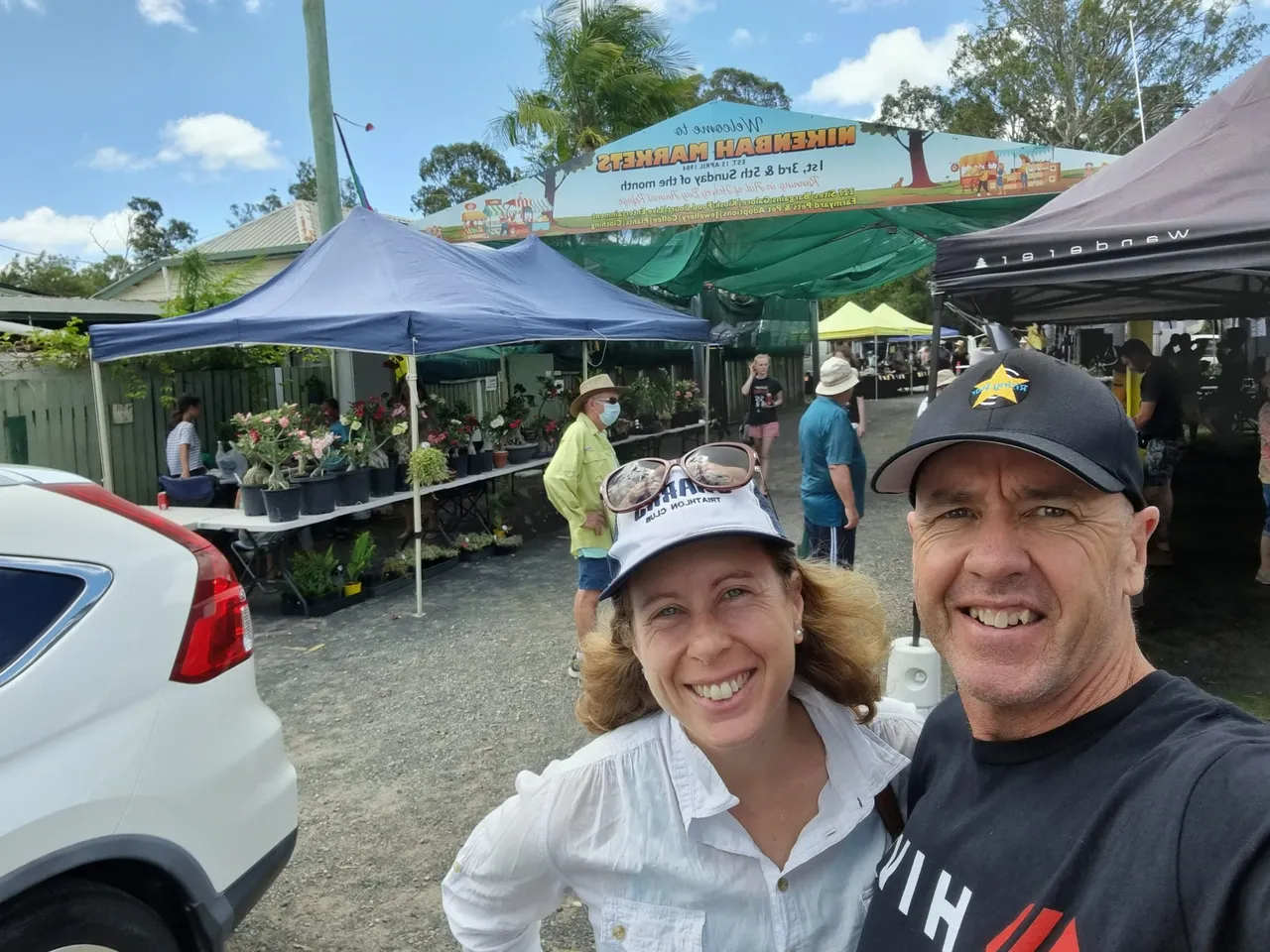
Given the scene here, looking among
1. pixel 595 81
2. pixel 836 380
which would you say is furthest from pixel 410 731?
pixel 595 81

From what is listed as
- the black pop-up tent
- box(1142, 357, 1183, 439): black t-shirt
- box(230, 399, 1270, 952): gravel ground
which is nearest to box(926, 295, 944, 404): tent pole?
the black pop-up tent

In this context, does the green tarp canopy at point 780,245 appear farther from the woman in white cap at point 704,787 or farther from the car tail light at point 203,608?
the woman in white cap at point 704,787

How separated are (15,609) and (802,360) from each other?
28002mm

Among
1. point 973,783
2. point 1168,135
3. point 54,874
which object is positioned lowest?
point 54,874

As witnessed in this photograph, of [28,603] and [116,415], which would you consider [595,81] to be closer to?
[116,415]

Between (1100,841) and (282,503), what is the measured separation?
6490mm

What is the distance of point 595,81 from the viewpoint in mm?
16172

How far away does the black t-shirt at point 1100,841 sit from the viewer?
852 millimetres

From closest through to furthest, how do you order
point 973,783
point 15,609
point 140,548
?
point 973,783
point 15,609
point 140,548

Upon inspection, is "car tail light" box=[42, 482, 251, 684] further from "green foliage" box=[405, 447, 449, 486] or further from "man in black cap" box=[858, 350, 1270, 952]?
"green foliage" box=[405, 447, 449, 486]

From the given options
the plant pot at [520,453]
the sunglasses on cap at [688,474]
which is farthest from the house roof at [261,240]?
the sunglasses on cap at [688,474]

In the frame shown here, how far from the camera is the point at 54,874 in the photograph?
1903 mm

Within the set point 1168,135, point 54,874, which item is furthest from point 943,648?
point 1168,135

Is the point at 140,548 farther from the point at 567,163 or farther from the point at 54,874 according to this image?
the point at 567,163
